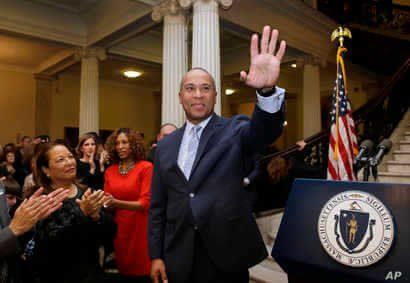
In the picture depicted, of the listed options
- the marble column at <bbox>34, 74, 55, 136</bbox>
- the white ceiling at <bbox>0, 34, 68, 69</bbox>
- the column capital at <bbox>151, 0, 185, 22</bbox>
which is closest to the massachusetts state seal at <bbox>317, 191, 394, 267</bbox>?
the column capital at <bbox>151, 0, 185, 22</bbox>

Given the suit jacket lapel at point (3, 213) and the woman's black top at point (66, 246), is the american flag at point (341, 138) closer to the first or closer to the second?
the woman's black top at point (66, 246)

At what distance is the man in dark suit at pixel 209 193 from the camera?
52.1 inches

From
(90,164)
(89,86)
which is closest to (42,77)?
(89,86)

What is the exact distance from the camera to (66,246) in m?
1.64

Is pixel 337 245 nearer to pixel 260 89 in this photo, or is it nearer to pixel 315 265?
pixel 315 265

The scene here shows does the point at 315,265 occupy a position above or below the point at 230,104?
below

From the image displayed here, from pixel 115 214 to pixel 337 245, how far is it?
6.00 feet

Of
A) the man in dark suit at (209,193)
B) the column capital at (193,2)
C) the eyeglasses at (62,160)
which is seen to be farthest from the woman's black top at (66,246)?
the column capital at (193,2)

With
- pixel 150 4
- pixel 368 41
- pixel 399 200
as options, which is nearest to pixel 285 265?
pixel 399 200

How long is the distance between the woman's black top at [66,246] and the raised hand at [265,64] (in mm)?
1044

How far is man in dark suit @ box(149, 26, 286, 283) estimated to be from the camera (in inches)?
52.1

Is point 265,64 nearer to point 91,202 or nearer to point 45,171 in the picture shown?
point 91,202

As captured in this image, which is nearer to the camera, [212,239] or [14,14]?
[212,239]

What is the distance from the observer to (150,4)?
552cm
